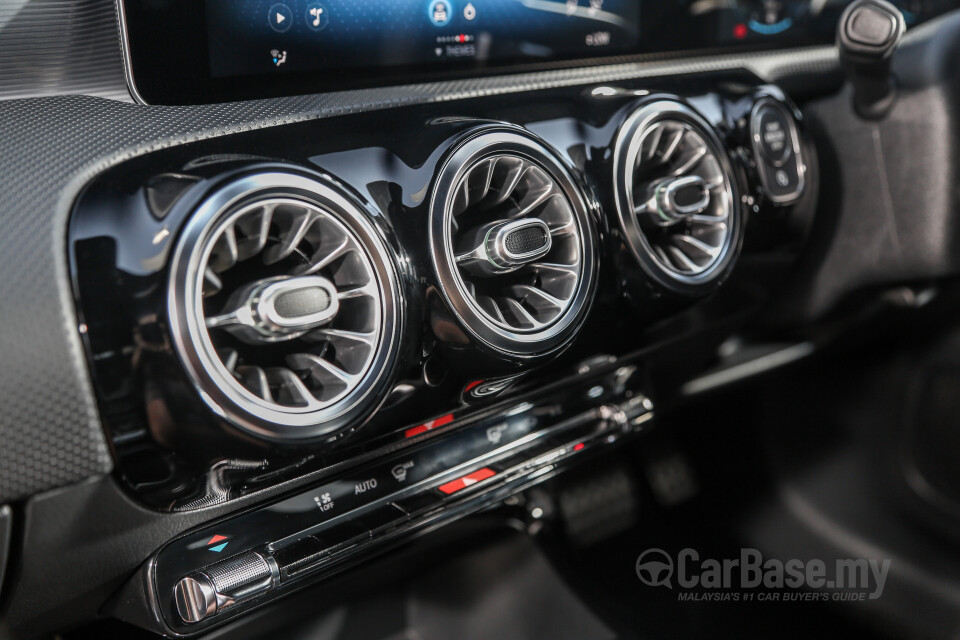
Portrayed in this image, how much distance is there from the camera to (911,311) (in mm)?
1612

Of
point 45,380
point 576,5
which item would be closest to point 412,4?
point 576,5

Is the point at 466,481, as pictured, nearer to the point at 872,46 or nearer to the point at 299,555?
the point at 299,555

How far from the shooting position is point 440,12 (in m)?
1.10

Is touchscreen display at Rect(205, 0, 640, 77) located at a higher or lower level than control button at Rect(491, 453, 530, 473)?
higher

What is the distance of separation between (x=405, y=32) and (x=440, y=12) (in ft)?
0.20

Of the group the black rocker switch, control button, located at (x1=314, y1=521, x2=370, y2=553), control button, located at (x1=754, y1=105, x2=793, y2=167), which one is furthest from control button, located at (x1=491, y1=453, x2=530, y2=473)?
the black rocker switch

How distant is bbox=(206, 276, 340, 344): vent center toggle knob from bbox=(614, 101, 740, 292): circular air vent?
0.48 metres

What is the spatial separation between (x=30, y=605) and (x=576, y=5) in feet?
3.42

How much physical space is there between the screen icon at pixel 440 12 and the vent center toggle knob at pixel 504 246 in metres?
0.33

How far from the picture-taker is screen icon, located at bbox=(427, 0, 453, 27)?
3.59 ft

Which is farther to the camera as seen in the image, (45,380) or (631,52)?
(631,52)

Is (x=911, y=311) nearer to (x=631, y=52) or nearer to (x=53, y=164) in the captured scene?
(x=631, y=52)

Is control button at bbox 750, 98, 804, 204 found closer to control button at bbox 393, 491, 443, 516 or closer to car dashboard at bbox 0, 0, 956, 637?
car dashboard at bbox 0, 0, 956, 637

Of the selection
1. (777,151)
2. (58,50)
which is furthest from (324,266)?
(777,151)
